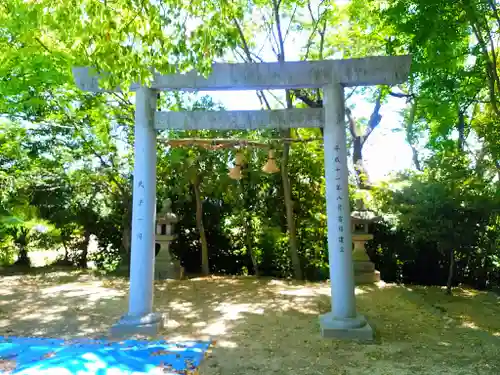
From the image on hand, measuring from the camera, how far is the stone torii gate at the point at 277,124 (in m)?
5.12

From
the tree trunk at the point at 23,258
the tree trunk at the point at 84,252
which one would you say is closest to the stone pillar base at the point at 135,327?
the tree trunk at the point at 84,252

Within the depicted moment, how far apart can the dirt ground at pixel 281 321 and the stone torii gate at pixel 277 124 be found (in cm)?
49

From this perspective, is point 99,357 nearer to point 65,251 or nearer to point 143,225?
point 143,225

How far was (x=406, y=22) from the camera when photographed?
19.1ft

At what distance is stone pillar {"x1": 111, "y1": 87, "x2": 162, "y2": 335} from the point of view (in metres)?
5.22

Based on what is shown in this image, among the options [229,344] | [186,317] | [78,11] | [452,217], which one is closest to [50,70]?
[78,11]

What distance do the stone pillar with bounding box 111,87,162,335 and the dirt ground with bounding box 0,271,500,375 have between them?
0.45 m

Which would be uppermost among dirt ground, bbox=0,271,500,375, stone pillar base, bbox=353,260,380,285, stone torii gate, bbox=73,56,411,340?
stone torii gate, bbox=73,56,411,340

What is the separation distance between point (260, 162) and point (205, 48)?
611 centimetres

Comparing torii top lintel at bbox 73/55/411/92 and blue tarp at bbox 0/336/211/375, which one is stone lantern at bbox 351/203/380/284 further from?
blue tarp at bbox 0/336/211/375

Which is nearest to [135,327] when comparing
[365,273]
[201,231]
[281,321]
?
[281,321]

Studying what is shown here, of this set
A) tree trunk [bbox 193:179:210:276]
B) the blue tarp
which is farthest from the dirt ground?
tree trunk [bbox 193:179:210:276]

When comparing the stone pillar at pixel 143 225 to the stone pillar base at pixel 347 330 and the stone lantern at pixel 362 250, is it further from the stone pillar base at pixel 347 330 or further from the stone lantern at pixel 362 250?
the stone lantern at pixel 362 250

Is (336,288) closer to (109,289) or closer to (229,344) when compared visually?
(229,344)
